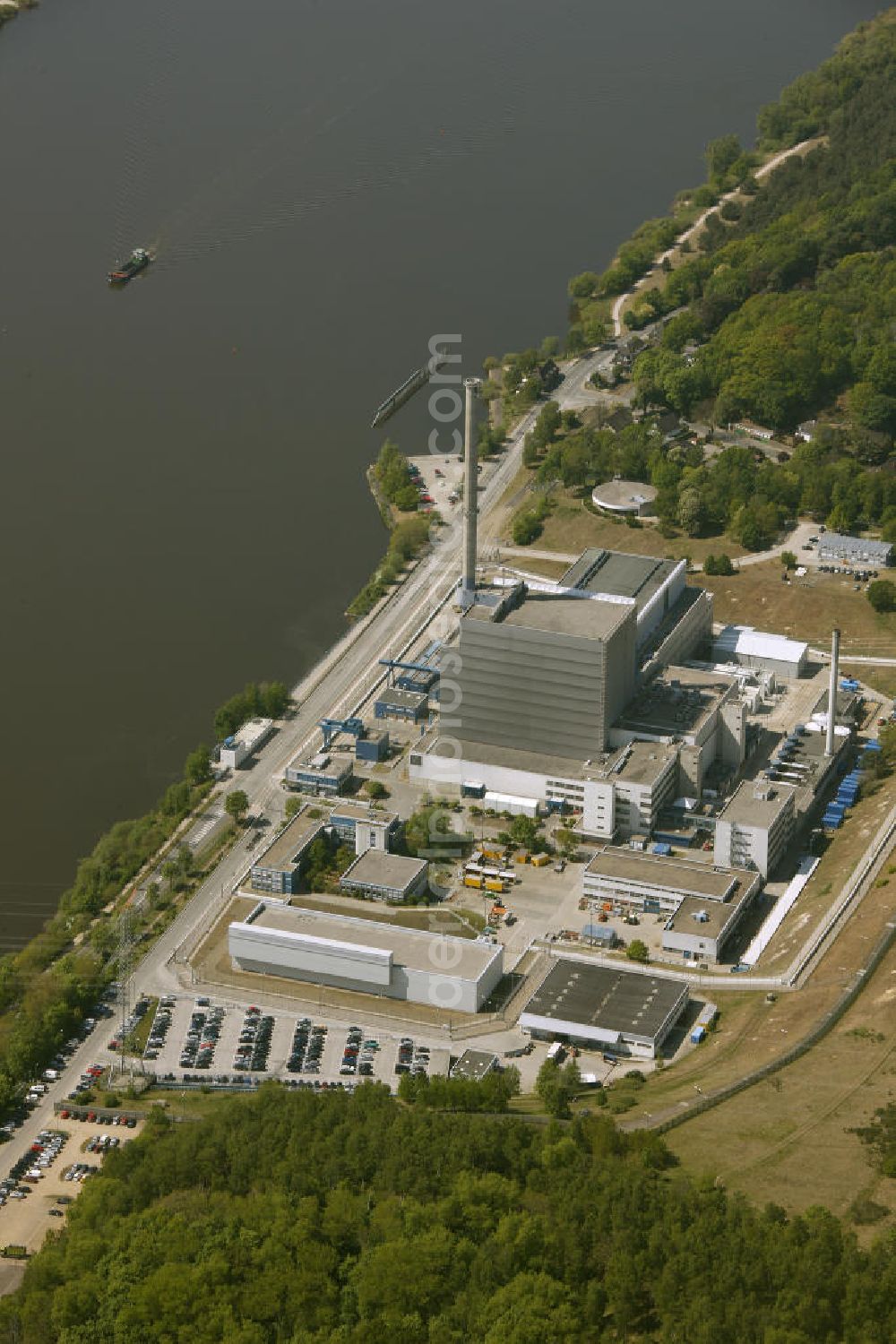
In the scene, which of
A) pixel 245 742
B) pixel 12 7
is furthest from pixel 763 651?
pixel 12 7

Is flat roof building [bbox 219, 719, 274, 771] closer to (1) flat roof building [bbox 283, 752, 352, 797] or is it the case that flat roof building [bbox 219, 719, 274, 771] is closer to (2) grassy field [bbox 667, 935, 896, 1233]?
(1) flat roof building [bbox 283, 752, 352, 797]

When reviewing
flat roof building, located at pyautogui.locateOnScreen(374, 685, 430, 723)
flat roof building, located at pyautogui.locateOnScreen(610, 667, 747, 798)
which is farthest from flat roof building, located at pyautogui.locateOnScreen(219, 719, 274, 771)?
flat roof building, located at pyautogui.locateOnScreen(610, 667, 747, 798)

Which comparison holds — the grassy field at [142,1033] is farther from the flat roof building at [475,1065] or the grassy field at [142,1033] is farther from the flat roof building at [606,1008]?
the flat roof building at [606,1008]

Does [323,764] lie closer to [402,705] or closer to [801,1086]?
[402,705]

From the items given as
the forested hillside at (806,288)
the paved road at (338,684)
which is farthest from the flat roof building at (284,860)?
the forested hillside at (806,288)

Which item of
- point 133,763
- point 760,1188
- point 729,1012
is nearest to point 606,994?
point 729,1012

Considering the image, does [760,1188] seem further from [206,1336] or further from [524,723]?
[524,723]
